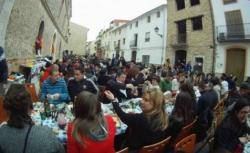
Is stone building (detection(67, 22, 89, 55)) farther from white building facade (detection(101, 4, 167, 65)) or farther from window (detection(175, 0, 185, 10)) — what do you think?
window (detection(175, 0, 185, 10))

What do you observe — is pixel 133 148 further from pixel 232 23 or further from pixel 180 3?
pixel 180 3

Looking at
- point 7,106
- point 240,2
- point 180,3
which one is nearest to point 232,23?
point 240,2

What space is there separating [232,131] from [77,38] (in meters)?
59.3

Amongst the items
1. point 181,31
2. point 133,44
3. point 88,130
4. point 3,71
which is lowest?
point 88,130

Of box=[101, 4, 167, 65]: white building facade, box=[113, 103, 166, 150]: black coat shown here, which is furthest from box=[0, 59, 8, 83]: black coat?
box=[101, 4, 167, 65]: white building facade

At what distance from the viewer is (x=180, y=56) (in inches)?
1070

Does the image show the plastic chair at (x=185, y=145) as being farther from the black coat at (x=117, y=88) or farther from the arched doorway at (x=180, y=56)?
the arched doorway at (x=180, y=56)

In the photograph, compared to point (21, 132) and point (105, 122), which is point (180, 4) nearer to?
point (105, 122)

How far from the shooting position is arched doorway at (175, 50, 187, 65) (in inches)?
1049

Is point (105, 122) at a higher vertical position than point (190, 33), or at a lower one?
lower

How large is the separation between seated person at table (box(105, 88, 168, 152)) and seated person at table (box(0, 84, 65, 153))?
1540 millimetres

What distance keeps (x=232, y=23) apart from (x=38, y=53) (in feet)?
44.8

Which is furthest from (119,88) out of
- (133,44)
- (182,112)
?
(133,44)

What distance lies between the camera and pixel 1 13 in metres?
8.68
